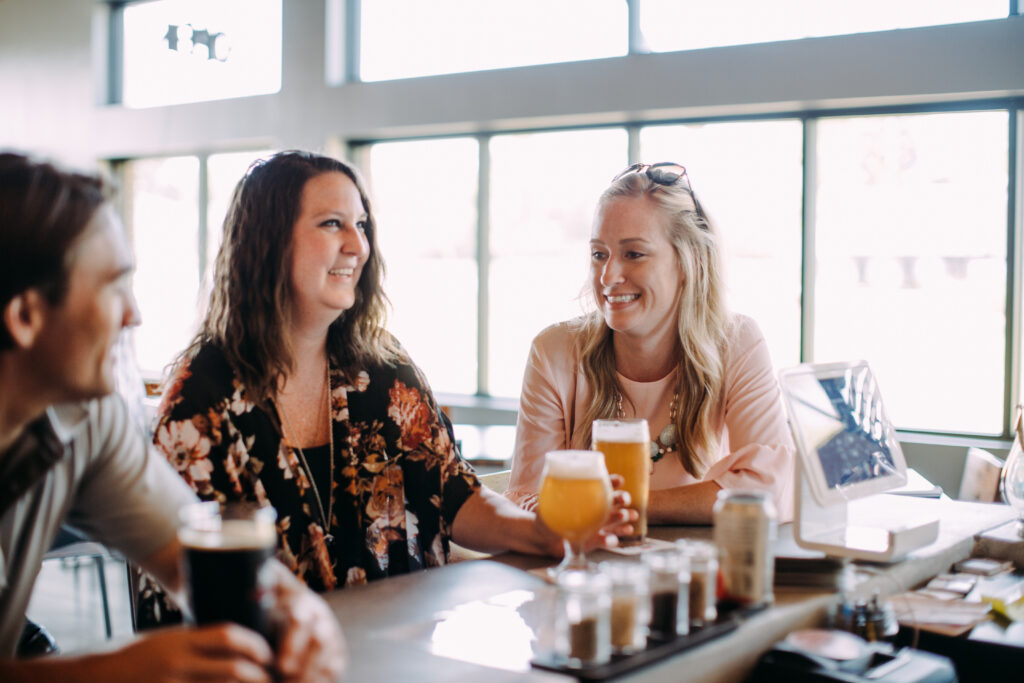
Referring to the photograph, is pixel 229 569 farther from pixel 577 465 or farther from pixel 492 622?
pixel 577 465

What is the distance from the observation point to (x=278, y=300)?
6.32ft

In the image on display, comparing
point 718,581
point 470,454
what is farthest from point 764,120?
point 718,581

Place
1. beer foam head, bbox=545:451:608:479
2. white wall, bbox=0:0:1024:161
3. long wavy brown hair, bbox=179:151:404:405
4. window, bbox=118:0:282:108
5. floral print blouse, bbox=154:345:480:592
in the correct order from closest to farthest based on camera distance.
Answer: beer foam head, bbox=545:451:608:479
floral print blouse, bbox=154:345:480:592
long wavy brown hair, bbox=179:151:404:405
white wall, bbox=0:0:1024:161
window, bbox=118:0:282:108

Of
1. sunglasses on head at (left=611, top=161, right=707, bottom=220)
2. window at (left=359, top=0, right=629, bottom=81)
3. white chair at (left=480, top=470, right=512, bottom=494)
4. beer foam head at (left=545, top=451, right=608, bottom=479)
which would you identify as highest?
window at (left=359, top=0, right=629, bottom=81)

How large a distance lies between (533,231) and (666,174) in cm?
413

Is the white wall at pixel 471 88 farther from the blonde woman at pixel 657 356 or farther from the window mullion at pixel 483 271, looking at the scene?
the blonde woman at pixel 657 356

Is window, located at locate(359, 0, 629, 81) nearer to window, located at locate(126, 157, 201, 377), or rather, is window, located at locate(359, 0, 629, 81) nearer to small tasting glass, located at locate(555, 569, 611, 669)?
window, located at locate(126, 157, 201, 377)

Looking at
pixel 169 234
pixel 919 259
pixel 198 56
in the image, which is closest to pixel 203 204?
pixel 169 234

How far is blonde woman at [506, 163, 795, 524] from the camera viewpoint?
7.09 feet

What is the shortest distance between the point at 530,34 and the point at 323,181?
4.59 metres

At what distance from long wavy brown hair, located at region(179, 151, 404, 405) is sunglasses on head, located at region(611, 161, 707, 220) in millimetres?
717

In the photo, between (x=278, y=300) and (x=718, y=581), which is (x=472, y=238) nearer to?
(x=278, y=300)

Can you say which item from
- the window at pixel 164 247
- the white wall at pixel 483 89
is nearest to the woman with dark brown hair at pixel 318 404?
the white wall at pixel 483 89

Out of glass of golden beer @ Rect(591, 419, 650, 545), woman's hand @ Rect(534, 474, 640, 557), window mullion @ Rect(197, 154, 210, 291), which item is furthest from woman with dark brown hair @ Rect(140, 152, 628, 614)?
window mullion @ Rect(197, 154, 210, 291)
